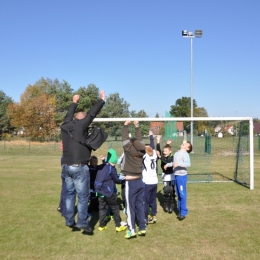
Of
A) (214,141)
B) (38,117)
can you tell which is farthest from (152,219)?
(38,117)

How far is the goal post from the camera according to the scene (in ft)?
36.1

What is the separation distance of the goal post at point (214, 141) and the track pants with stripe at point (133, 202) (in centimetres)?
315

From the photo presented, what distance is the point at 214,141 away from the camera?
17.2m

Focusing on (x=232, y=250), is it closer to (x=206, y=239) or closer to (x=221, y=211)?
(x=206, y=239)

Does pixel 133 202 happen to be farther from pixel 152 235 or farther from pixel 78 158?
pixel 78 158

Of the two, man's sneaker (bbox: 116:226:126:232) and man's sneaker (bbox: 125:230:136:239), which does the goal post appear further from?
man's sneaker (bbox: 125:230:136:239)

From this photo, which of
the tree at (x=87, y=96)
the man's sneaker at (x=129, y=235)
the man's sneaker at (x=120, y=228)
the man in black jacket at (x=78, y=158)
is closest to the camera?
the man in black jacket at (x=78, y=158)

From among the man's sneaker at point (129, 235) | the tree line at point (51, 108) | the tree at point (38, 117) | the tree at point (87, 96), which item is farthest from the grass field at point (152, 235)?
the tree at point (38, 117)

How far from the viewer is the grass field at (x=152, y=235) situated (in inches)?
202

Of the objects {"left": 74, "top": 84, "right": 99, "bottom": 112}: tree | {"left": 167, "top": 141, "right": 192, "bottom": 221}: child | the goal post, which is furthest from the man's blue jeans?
{"left": 74, "top": 84, "right": 99, "bottom": 112}: tree

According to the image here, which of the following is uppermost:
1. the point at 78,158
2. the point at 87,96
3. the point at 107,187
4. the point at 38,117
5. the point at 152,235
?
the point at 87,96

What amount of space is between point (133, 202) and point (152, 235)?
75 centimetres

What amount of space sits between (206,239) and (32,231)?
3.36m

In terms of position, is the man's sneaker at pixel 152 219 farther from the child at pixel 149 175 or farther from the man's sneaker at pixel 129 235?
the man's sneaker at pixel 129 235
